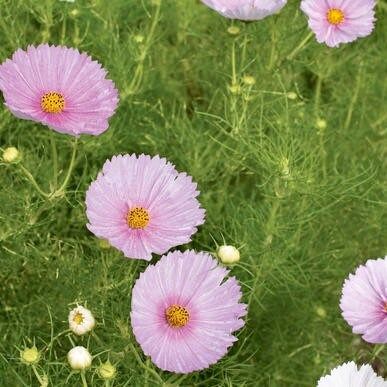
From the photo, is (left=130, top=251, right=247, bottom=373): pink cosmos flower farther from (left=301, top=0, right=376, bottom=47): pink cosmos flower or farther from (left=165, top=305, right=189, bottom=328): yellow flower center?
(left=301, top=0, right=376, bottom=47): pink cosmos flower

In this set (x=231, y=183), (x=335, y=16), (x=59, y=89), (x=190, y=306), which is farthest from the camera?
(x=231, y=183)

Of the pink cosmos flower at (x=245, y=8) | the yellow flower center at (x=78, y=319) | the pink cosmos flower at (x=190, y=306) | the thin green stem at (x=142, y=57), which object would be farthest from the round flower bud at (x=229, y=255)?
the thin green stem at (x=142, y=57)

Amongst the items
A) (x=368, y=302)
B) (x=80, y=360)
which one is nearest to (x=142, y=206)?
(x=80, y=360)

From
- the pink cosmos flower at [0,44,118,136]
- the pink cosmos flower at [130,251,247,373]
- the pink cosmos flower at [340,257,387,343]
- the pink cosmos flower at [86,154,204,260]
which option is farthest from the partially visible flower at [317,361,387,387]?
the pink cosmos flower at [0,44,118,136]

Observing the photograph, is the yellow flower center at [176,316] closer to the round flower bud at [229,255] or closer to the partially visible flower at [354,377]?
the round flower bud at [229,255]

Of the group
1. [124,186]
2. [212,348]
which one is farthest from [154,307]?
[124,186]

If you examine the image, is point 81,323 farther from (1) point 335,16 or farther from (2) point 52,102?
(1) point 335,16
